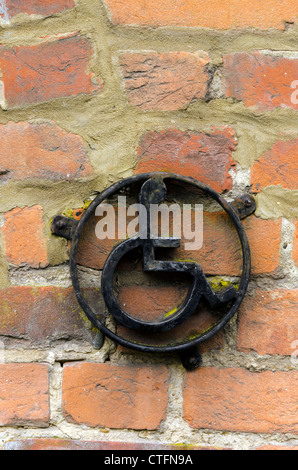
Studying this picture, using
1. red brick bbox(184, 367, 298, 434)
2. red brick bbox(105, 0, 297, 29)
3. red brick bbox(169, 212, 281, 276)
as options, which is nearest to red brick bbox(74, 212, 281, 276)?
red brick bbox(169, 212, 281, 276)

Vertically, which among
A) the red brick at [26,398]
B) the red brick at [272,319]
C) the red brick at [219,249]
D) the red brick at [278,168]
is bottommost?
the red brick at [26,398]

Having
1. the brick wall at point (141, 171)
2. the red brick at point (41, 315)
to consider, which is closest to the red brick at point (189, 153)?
the brick wall at point (141, 171)

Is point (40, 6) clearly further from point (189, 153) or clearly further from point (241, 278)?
point (241, 278)

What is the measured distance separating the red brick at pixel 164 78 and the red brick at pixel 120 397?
373mm

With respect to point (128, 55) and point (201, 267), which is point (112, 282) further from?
point (128, 55)

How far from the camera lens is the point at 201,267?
1.93ft

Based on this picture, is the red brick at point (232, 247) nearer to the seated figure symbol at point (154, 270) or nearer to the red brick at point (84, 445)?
the seated figure symbol at point (154, 270)

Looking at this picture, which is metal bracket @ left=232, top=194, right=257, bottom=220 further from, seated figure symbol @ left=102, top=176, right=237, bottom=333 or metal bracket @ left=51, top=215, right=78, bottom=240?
metal bracket @ left=51, top=215, right=78, bottom=240

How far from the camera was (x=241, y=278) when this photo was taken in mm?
571

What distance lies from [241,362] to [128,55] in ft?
1.50

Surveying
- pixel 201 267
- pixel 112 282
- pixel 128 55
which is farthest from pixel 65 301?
pixel 128 55

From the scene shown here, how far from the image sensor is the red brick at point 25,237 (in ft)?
1.99

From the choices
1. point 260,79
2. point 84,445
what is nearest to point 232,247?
point 260,79

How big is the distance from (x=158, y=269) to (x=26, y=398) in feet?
0.89
